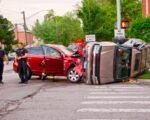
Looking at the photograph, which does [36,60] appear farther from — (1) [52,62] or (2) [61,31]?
(2) [61,31]

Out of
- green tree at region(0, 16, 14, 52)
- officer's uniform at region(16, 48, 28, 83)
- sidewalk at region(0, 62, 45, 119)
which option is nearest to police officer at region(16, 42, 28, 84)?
officer's uniform at region(16, 48, 28, 83)

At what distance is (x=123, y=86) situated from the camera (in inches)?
681

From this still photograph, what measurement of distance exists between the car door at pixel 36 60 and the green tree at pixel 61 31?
5439cm

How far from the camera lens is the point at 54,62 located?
64.0 ft

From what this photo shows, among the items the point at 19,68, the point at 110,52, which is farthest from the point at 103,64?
the point at 19,68

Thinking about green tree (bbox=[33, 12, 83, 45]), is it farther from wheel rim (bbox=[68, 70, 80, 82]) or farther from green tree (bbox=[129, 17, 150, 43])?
wheel rim (bbox=[68, 70, 80, 82])

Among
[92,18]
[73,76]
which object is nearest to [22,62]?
[73,76]

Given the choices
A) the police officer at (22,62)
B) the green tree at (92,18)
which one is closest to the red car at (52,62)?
the police officer at (22,62)

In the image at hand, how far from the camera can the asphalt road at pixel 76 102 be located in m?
10.4

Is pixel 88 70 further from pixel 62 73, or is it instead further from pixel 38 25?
pixel 38 25

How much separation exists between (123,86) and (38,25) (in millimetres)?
75197

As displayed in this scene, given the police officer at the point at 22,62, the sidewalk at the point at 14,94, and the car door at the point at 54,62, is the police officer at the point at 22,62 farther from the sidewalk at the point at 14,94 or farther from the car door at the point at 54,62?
the car door at the point at 54,62

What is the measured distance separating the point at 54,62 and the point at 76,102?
6993mm

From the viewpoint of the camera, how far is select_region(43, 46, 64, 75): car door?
19469 millimetres
